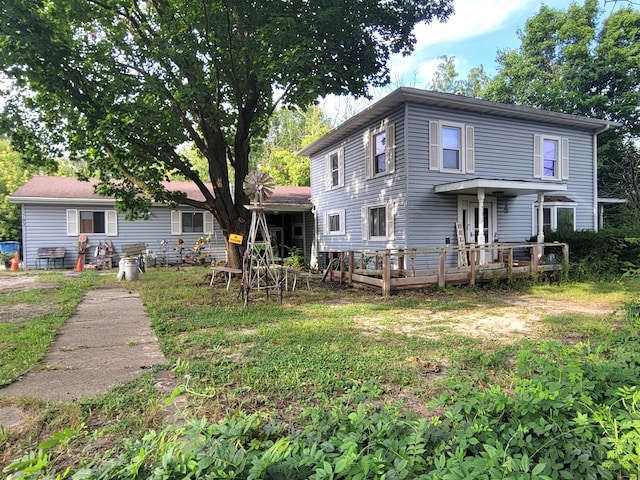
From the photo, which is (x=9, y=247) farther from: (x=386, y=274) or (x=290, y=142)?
(x=290, y=142)

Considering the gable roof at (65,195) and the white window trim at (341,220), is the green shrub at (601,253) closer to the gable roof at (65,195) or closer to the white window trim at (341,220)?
the white window trim at (341,220)

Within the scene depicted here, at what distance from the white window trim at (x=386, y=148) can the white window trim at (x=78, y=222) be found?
36.6 feet

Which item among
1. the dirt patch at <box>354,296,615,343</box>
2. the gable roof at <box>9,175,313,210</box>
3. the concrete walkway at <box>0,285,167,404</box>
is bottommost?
the dirt patch at <box>354,296,615,343</box>

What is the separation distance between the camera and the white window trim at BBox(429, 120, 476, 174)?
35.6 feet

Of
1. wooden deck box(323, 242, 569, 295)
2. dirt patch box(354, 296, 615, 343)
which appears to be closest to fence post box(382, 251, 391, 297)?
wooden deck box(323, 242, 569, 295)

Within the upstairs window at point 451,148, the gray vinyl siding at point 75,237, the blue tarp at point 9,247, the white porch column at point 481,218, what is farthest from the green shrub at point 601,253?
the blue tarp at point 9,247

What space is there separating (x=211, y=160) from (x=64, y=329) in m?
5.58

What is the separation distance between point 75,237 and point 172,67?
1092 centimetres

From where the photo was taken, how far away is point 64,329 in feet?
18.0

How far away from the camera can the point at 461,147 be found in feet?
37.0

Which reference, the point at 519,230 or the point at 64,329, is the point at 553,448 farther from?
the point at 519,230

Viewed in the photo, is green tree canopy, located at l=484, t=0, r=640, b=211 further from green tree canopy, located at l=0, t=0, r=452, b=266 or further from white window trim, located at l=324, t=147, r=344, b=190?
green tree canopy, located at l=0, t=0, r=452, b=266

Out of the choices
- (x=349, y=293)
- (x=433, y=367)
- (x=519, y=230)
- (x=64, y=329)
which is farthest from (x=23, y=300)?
(x=519, y=230)

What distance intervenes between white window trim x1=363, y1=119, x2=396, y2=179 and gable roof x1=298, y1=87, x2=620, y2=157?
389mm
